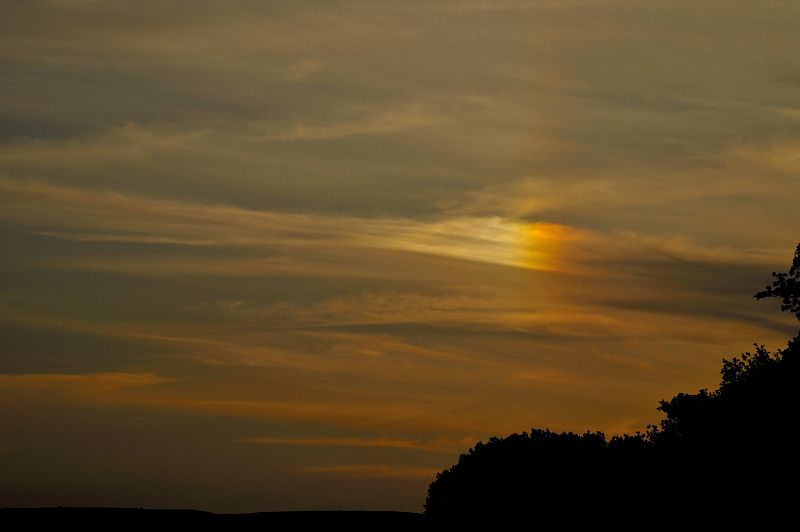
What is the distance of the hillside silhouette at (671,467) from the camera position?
229 ft

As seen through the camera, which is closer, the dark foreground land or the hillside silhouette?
the hillside silhouette

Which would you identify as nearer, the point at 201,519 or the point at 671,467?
the point at 671,467

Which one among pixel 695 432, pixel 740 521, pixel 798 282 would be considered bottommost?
pixel 740 521

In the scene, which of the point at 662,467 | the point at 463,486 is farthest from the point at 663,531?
the point at 463,486

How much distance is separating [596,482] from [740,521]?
20666 millimetres

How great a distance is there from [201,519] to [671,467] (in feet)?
178

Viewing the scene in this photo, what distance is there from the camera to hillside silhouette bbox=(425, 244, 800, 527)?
2753 inches

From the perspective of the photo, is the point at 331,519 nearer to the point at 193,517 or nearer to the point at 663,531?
the point at 193,517

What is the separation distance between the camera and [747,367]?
7731 centimetres

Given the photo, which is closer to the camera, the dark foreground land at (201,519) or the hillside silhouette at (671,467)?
the hillside silhouette at (671,467)

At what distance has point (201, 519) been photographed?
121 m

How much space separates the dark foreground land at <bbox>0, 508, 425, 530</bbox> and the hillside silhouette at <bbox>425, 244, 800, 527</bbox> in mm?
9641

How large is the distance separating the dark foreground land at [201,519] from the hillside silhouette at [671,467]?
31.6ft

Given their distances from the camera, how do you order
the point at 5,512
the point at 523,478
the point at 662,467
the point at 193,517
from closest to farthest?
the point at 662,467 → the point at 523,478 → the point at 5,512 → the point at 193,517
